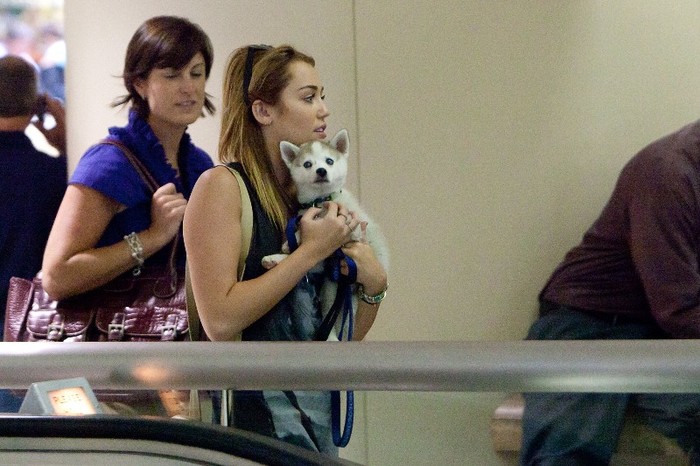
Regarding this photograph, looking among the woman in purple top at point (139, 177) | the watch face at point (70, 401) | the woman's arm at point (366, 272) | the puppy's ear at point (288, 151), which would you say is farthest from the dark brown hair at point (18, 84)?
the watch face at point (70, 401)

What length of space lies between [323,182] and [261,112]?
177 millimetres

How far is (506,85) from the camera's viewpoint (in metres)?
3.79

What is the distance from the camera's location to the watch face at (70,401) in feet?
5.22

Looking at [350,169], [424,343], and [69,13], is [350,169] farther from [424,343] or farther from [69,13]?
[424,343]

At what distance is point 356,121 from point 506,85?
0.55 meters

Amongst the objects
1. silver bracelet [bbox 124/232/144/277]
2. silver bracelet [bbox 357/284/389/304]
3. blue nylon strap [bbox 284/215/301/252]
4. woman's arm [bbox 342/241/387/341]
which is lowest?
silver bracelet [bbox 124/232/144/277]

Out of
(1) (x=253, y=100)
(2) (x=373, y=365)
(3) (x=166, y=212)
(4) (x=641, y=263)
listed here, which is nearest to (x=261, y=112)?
(1) (x=253, y=100)

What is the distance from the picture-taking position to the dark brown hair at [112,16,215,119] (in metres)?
2.90

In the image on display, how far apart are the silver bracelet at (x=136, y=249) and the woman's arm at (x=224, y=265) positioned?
79cm

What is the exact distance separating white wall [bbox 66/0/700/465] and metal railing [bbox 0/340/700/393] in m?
2.07

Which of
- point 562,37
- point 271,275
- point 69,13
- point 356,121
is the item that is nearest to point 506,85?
point 562,37

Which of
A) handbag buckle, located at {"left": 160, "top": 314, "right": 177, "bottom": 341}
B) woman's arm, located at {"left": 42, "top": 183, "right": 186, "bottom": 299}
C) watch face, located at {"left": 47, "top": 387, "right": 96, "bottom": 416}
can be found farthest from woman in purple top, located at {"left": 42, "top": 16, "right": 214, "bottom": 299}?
watch face, located at {"left": 47, "top": 387, "right": 96, "bottom": 416}

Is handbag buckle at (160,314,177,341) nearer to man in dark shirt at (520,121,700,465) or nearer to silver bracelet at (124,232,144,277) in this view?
silver bracelet at (124,232,144,277)

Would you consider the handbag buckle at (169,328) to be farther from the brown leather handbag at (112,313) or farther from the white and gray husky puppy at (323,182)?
the white and gray husky puppy at (323,182)
